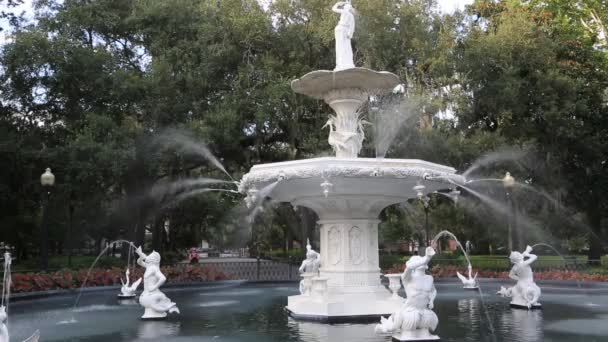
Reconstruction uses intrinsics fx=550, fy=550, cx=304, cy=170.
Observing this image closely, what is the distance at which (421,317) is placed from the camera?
7910 millimetres

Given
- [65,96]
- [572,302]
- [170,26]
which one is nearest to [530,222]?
[572,302]

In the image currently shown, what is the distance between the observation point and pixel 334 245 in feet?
38.7

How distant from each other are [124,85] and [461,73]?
1444cm

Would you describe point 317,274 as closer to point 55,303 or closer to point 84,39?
point 55,303

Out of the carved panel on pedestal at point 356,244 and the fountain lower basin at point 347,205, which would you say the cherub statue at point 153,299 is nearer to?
the fountain lower basin at point 347,205

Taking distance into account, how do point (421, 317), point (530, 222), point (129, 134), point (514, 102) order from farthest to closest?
point (530, 222) < point (514, 102) < point (129, 134) < point (421, 317)

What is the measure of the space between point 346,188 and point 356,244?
5.42 feet

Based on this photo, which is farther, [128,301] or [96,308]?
[128,301]

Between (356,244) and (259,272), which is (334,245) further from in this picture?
(259,272)

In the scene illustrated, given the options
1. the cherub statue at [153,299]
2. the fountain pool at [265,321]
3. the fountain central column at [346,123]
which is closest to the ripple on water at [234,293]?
the fountain pool at [265,321]

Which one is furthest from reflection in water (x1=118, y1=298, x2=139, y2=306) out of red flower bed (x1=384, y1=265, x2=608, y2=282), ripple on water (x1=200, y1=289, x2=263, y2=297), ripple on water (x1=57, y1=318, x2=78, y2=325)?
red flower bed (x1=384, y1=265, x2=608, y2=282)

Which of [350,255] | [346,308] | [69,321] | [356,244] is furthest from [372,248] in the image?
[69,321]

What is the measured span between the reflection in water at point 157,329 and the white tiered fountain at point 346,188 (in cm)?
248

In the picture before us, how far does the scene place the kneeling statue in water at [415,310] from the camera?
7812 millimetres
